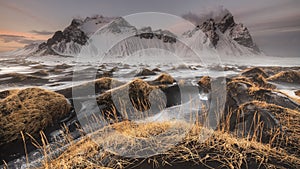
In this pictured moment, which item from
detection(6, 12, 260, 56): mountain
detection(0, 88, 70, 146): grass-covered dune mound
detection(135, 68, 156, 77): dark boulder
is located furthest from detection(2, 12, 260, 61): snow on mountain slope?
detection(0, 88, 70, 146): grass-covered dune mound

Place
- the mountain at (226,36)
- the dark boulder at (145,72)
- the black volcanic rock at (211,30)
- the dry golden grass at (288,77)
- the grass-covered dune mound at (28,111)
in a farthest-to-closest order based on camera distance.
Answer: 1. the black volcanic rock at (211,30)
2. the mountain at (226,36)
3. the dark boulder at (145,72)
4. the dry golden grass at (288,77)
5. the grass-covered dune mound at (28,111)

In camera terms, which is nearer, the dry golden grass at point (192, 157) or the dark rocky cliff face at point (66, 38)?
the dry golden grass at point (192, 157)

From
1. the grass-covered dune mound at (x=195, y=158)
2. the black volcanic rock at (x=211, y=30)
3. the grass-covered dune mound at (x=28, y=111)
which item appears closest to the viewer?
the grass-covered dune mound at (x=195, y=158)

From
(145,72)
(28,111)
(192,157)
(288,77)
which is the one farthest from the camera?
(145,72)

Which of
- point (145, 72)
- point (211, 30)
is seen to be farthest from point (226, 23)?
point (145, 72)

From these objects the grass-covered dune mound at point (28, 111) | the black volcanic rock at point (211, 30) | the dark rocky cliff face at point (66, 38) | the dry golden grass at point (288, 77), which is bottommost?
the grass-covered dune mound at point (28, 111)

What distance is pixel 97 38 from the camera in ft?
16.8

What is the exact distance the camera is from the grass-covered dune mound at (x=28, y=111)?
10.1 feet

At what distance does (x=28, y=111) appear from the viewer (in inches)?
131

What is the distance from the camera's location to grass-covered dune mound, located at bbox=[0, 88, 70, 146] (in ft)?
10.1

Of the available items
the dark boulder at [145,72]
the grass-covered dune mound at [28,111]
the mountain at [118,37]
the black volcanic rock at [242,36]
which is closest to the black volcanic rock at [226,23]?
the mountain at [118,37]

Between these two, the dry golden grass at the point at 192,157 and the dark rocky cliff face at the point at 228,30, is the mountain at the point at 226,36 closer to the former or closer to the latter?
the dark rocky cliff face at the point at 228,30

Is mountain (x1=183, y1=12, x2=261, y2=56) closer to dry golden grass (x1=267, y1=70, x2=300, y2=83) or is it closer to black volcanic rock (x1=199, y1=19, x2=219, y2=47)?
black volcanic rock (x1=199, y1=19, x2=219, y2=47)

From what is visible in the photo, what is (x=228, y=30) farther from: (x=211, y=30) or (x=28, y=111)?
(x=28, y=111)
